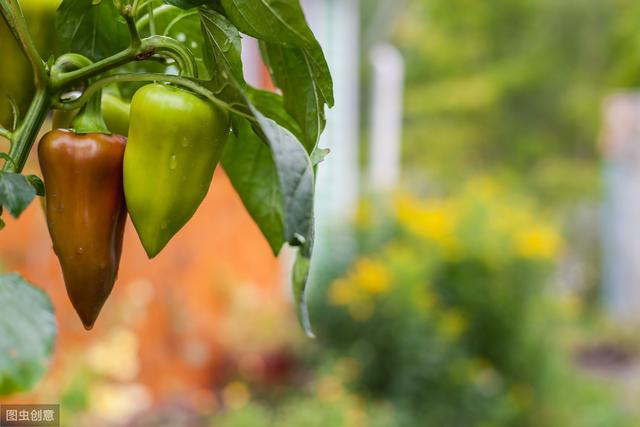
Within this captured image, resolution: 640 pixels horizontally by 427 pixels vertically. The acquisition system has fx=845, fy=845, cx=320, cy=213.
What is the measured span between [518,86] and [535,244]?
720cm

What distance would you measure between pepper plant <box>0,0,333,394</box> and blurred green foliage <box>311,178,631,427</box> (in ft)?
7.48

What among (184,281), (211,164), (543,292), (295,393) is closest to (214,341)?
(184,281)

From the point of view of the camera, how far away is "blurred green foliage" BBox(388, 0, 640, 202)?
9.83m

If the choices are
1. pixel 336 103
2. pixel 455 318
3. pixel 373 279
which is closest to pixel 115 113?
pixel 373 279

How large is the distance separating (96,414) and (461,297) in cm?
137

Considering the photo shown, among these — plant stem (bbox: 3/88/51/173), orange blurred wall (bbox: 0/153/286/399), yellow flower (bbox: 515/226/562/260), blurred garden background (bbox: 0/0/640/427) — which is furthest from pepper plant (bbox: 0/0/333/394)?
yellow flower (bbox: 515/226/562/260)

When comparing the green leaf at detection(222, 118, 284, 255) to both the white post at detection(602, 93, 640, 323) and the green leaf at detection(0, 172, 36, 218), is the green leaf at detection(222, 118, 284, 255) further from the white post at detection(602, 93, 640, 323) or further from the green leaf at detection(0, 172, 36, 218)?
the white post at detection(602, 93, 640, 323)

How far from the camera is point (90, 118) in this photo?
355 millimetres

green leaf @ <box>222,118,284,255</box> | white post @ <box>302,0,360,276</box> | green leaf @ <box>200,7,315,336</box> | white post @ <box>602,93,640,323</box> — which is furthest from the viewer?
white post @ <box>602,93,640,323</box>

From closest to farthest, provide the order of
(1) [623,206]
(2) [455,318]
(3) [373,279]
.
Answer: (3) [373,279] < (2) [455,318] < (1) [623,206]

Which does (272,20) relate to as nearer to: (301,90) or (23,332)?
(301,90)

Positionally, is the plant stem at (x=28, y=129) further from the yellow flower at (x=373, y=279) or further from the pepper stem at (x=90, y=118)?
the yellow flower at (x=373, y=279)

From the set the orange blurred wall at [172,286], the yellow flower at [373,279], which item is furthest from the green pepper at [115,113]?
the yellow flower at [373,279]

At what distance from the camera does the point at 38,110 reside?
1.10 ft
